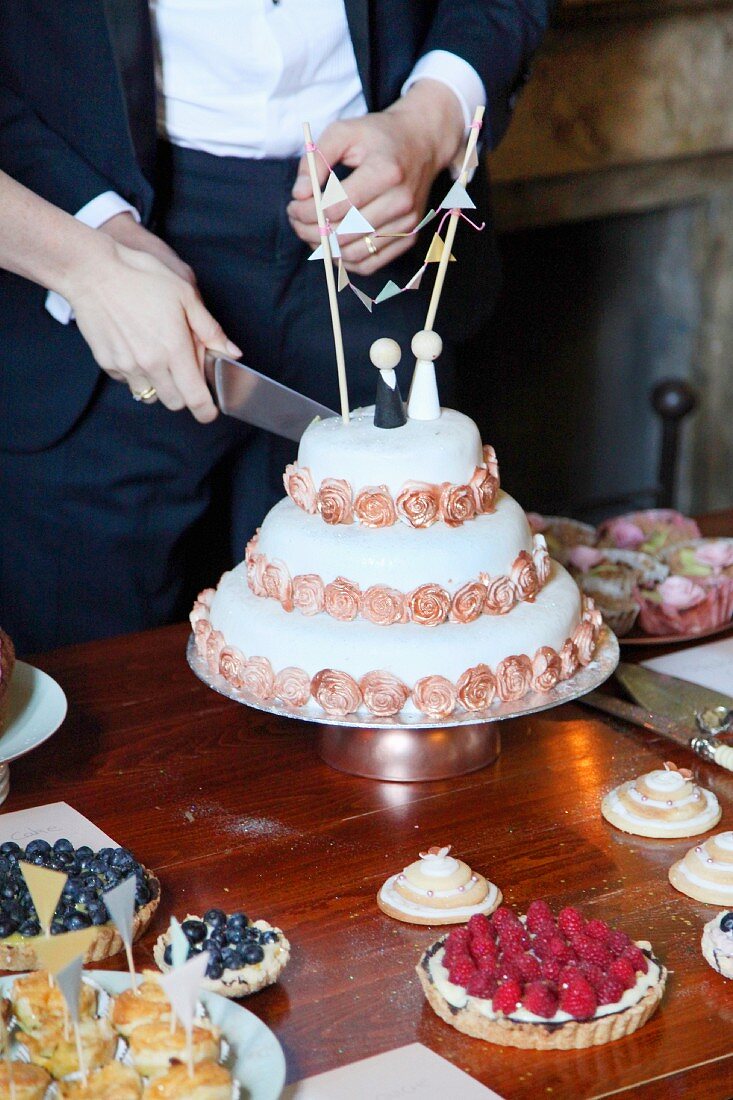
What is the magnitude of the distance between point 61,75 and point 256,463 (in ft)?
1.99

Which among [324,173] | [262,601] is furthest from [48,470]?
[262,601]

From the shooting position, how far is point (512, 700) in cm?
132

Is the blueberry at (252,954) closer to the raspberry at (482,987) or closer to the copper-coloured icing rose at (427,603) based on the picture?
the raspberry at (482,987)

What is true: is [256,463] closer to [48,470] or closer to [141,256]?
[48,470]

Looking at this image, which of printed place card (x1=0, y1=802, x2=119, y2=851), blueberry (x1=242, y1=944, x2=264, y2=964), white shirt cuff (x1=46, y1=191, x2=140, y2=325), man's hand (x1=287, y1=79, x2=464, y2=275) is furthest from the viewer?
white shirt cuff (x1=46, y1=191, x2=140, y2=325)

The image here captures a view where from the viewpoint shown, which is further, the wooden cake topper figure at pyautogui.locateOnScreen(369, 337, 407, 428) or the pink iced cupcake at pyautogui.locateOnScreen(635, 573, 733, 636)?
the pink iced cupcake at pyautogui.locateOnScreen(635, 573, 733, 636)

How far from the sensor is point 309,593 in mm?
1327

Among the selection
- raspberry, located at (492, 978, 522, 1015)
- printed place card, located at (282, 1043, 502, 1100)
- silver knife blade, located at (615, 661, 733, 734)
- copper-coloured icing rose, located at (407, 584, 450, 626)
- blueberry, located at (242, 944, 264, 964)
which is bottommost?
silver knife blade, located at (615, 661, 733, 734)

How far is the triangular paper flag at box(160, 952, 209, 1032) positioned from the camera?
82 centimetres

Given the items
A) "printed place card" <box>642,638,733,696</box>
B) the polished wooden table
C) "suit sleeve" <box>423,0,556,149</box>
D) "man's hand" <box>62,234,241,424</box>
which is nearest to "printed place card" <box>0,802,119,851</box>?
the polished wooden table

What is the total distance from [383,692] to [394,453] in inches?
9.1

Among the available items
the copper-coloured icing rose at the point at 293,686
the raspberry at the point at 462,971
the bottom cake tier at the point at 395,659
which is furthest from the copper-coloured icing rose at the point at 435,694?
the raspberry at the point at 462,971

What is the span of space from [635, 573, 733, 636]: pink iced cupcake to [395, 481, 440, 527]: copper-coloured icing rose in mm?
540

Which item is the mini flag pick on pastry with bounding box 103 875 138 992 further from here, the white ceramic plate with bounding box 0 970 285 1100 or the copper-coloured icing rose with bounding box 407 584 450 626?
the copper-coloured icing rose with bounding box 407 584 450 626
